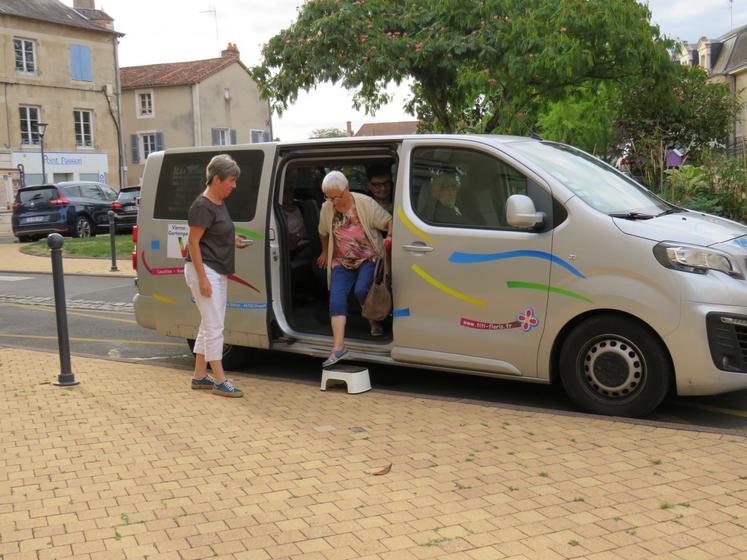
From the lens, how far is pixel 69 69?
44781mm

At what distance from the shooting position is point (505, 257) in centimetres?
582

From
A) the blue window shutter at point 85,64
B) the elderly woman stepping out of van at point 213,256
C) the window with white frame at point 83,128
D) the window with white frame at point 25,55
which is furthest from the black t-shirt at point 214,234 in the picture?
the blue window shutter at point 85,64

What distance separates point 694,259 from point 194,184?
4.25 meters

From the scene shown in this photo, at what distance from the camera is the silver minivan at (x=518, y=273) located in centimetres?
527

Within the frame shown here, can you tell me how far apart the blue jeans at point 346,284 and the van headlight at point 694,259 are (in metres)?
2.26

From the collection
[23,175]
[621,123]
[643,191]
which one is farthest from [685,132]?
[23,175]

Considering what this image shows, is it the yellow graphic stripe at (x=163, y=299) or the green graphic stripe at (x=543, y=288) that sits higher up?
the green graphic stripe at (x=543, y=288)

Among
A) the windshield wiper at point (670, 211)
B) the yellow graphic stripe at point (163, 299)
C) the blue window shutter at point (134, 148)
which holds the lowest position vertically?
the yellow graphic stripe at point (163, 299)

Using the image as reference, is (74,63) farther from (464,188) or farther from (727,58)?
(464,188)

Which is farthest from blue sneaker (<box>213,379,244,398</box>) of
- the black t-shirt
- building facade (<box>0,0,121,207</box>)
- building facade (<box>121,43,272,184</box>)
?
building facade (<box>121,43,272,184</box>)

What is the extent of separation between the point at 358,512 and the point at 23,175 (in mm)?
41188

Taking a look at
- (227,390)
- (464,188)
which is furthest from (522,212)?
(227,390)

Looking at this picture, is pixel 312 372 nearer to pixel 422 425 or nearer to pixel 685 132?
pixel 422 425

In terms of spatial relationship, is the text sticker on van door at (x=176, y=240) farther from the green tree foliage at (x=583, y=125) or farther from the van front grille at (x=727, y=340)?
the green tree foliage at (x=583, y=125)
